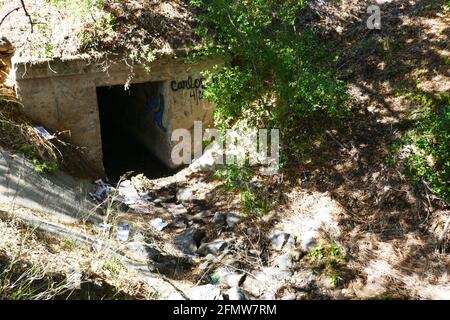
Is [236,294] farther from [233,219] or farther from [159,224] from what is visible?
[159,224]

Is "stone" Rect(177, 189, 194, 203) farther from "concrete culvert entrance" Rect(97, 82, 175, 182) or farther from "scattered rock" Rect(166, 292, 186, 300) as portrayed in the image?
"scattered rock" Rect(166, 292, 186, 300)

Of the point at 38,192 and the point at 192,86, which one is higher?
the point at 192,86

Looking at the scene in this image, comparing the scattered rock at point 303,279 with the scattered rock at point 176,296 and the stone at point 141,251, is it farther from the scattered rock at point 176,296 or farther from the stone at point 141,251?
the stone at point 141,251

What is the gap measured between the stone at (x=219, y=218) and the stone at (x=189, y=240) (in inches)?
12.2

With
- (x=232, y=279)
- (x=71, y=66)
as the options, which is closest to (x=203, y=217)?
(x=232, y=279)

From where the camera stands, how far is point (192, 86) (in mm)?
8078

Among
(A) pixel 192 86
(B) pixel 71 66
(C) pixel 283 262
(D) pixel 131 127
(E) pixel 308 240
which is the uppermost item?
(B) pixel 71 66

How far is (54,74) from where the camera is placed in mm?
6914

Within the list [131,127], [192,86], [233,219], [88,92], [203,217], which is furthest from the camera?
[131,127]

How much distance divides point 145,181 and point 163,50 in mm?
2329

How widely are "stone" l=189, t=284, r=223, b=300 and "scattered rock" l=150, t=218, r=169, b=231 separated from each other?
1.69 m

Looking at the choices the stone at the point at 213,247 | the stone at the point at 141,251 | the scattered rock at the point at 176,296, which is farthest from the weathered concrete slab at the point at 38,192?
the scattered rock at the point at 176,296

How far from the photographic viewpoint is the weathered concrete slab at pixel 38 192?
5.74 meters

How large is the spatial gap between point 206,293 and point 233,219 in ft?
5.88
